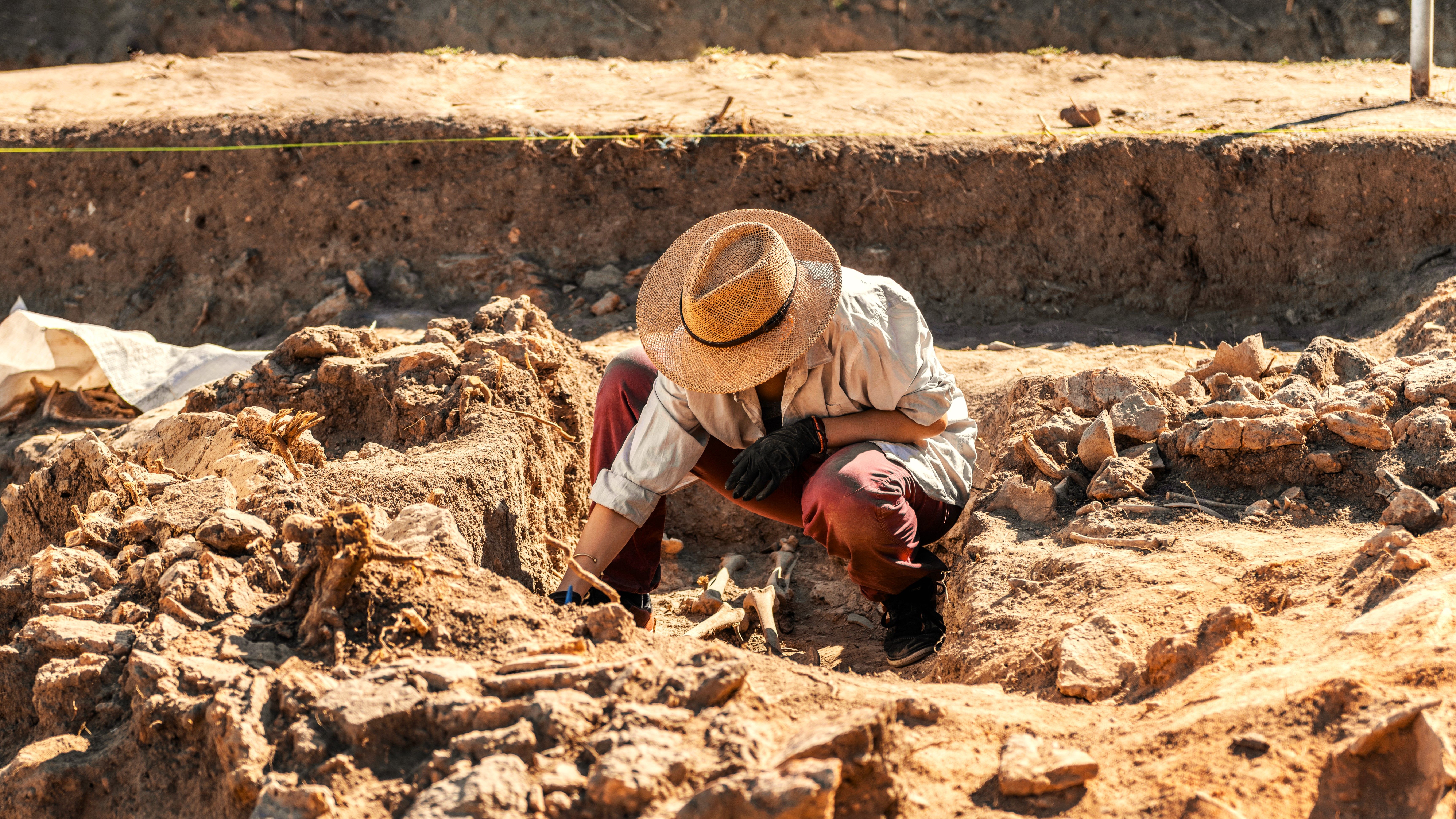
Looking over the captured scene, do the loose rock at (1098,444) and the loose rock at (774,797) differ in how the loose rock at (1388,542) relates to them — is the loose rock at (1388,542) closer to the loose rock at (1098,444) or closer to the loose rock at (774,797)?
the loose rock at (1098,444)

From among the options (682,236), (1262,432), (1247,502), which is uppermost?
(682,236)

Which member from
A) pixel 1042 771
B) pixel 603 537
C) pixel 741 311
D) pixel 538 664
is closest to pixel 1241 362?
pixel 741 311

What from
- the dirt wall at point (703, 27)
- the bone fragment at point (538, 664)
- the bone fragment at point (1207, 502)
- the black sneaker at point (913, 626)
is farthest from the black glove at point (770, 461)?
the dirt wall at point (703, 27)

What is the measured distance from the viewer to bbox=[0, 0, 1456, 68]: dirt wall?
9.78 metres

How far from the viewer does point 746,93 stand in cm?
670

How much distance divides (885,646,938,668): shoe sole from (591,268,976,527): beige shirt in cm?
46

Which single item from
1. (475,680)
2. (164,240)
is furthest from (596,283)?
(475,680)

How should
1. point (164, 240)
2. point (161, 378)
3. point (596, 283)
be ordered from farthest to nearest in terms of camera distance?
1. point (164, 240)
2. point (596, 283)
3. point (161, 378)

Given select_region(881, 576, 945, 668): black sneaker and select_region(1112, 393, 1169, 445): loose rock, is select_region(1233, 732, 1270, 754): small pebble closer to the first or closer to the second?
select_region(881, 576, 945, 668): black sneaker

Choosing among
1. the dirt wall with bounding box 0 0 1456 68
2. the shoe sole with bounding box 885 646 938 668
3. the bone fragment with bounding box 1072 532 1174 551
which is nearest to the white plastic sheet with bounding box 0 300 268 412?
the shoe sole with bounding box 885 646 938 668

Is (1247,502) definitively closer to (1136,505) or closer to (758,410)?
(1136,505)

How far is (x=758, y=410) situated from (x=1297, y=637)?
1.47m

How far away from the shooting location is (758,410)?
3078 mm

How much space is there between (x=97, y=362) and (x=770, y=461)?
378 centimetres
